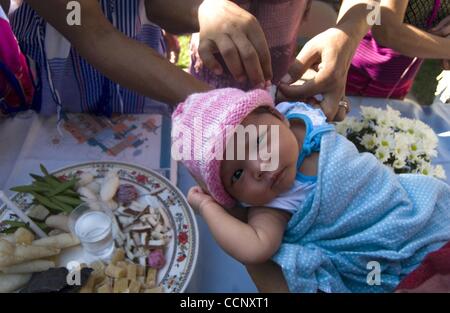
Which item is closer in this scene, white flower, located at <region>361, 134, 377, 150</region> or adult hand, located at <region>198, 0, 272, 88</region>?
adult hand, located at <region>198, 0, 272, 88</region>

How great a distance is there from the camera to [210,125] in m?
0.78

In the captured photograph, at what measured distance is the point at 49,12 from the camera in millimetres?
915

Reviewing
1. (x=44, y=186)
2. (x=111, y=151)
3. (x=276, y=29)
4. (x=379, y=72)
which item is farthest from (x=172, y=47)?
(x=44, y=186)

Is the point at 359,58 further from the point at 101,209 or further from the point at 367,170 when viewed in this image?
the point at 101,209

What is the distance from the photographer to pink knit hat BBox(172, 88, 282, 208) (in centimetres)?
78

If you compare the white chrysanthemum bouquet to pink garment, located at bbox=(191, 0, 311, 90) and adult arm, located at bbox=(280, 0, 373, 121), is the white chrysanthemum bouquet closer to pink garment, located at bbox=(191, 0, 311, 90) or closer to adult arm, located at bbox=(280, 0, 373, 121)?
adult arm, located at bbox=(280, 0, 373, 121)

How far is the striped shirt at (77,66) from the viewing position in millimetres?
1084

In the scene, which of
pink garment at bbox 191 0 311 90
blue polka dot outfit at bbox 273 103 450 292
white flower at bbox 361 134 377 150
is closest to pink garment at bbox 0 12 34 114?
pink garment at bbox 191 0 311 90

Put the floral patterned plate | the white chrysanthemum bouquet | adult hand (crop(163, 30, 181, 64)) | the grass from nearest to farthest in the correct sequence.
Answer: the floral patterned plate → the white chrysanthemum bouquet → the grass → adult hand (crop(163, 30, 181, 64))

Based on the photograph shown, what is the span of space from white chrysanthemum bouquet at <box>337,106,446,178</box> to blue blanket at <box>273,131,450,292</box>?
11cm

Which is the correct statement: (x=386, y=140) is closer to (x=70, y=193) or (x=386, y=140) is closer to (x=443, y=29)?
(x=443, y=29)
